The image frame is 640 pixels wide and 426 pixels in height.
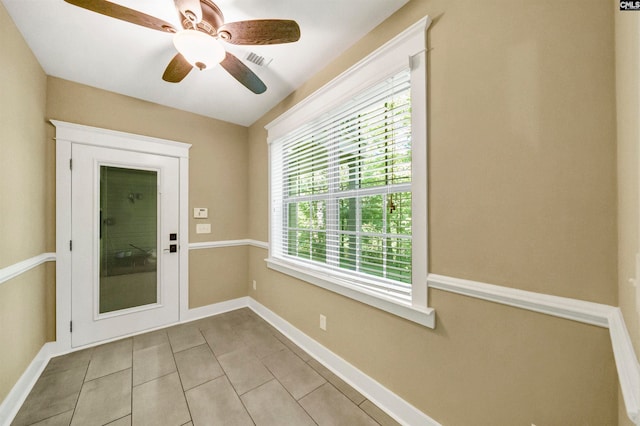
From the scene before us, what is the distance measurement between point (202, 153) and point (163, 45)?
1387mm

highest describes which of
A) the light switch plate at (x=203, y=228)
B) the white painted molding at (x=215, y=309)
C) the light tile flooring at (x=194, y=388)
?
the light switch plate at (x=203, y=228)

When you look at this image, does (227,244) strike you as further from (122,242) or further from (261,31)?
(261,31)

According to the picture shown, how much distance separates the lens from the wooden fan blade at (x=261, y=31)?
1.29m

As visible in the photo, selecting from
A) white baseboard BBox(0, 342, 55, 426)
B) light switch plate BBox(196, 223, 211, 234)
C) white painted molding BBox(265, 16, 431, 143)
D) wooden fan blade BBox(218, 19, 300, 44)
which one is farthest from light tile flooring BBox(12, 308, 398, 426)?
wooden fan blade BBox(218, 19, 300, 44)

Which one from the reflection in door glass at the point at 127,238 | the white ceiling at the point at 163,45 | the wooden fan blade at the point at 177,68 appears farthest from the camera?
the reflection in door glass at the point at 127,238

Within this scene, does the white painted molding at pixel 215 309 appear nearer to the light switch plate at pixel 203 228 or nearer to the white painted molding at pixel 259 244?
the white painted molding at pixel 259 244

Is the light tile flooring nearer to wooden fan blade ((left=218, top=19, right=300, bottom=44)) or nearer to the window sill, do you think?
the window sill

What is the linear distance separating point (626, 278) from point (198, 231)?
3425 millimetres

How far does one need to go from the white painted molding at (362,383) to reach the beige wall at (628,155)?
0.97 meters

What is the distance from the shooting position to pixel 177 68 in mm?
1707

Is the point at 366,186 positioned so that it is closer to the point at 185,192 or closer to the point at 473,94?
the point at 473,94

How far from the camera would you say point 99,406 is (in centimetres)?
162

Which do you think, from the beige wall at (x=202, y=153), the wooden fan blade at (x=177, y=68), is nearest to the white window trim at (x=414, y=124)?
the wooden fan blade at (x=177, y=68)

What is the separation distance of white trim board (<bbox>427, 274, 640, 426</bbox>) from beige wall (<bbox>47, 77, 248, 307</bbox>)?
2.74 m
